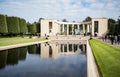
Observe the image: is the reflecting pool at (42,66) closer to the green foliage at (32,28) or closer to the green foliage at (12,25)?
the green foliage at (12,25)

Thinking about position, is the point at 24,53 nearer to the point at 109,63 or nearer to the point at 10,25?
the point at 109,63

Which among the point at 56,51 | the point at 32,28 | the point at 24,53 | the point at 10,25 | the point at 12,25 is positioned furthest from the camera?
the point at 32,28

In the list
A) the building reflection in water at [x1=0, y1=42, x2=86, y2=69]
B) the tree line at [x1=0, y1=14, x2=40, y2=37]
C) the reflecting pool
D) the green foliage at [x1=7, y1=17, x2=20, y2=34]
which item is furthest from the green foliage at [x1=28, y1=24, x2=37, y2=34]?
the reflecting pool

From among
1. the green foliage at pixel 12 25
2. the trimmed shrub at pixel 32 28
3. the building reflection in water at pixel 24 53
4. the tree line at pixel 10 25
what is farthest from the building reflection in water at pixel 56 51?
the trimmed shrub at pixel 32 28

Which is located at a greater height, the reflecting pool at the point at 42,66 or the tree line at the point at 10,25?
the tree line at the point at 10,25

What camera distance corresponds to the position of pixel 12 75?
788 cm

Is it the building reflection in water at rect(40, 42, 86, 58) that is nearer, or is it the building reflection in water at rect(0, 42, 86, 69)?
the building reflection in water at rect(0, 42, 86, 69)

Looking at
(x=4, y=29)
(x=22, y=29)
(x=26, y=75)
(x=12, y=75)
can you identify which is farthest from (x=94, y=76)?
(x=22, y=29)

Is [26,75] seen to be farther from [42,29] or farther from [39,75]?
[42,29]

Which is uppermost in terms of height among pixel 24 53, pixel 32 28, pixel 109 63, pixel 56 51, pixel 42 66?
pixel 32 28

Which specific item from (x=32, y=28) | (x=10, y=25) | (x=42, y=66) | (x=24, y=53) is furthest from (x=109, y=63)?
(x=32, y=28)

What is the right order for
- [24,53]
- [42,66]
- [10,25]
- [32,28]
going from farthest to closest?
1. [32,28]
2. [10,25]
3. [24,53]
4. [42,66]

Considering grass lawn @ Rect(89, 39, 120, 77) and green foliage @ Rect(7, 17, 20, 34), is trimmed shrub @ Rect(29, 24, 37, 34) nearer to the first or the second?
green foliage @ Rect(7, 17, 20, 34)

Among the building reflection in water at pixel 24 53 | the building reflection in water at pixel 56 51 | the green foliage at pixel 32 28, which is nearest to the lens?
the building reflection in water at pixel 24 53
